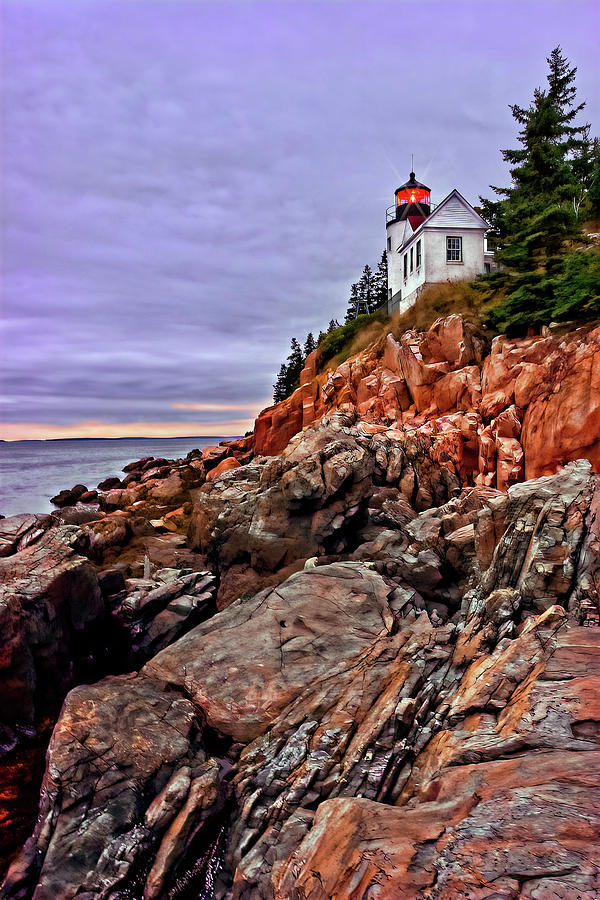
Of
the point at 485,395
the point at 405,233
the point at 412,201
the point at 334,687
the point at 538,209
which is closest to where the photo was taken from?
the point at 334,687

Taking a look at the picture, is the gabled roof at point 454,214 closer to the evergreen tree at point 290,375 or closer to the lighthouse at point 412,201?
the lighthouse at point 412,201

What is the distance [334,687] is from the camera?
11250mm

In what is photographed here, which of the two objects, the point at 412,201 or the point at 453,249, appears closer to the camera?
the point at 453,249

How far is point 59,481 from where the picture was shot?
72062 mm

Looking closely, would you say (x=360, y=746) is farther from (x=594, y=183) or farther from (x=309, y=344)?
(x=309, y=344)

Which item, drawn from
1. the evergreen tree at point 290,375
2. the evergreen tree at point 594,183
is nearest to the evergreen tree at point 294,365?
the evergreen tree at point 290,375

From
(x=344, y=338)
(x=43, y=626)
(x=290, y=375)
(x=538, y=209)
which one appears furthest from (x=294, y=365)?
(x=43, y=626)

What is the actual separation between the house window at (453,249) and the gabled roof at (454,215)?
1252mm

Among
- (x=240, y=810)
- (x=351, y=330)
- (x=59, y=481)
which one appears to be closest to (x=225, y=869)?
(x=240, y=810)

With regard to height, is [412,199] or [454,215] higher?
[412,199]

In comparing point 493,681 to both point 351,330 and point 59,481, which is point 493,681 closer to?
point 351,330

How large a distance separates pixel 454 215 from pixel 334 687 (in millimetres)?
41303

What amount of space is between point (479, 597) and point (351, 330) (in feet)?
124

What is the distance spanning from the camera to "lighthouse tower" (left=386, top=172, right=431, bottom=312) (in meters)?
48.0
